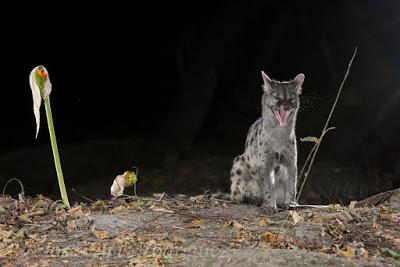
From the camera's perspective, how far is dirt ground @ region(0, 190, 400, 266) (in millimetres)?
3529

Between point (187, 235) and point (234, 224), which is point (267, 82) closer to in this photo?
point (234, 224)

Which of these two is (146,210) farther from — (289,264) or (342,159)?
(342,159)

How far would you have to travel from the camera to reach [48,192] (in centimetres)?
998

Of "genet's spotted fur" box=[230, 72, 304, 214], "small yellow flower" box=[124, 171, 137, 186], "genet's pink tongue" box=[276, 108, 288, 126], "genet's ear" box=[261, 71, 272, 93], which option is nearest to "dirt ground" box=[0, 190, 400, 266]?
"small yellow flower" box=[124, 171, 137, 186]

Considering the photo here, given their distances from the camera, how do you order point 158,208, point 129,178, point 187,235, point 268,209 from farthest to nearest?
point 268,209 → point 129,178 → point 158,208 → point 187,235

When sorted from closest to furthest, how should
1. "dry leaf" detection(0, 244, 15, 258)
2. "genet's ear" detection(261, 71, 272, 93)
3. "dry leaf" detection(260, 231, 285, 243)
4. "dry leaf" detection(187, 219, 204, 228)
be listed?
"dry leaf" detection(0, 244, 15, 258), "dry leaf" detection(260, 231, 285, 243), "dry leaf" detection(187, 219, 204, 228), "genet's ear" detection(261, 71, 272, 93)

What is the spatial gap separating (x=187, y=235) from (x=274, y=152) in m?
1.87

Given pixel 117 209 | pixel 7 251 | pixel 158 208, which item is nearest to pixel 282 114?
pixel 158 208

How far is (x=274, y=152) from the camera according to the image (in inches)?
227

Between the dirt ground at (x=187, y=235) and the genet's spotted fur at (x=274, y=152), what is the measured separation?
0.47 meters

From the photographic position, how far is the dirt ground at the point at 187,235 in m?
3.53

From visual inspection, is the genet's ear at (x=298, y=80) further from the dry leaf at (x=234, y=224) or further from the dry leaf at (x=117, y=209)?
the dry leaf at (x=117, y=209)

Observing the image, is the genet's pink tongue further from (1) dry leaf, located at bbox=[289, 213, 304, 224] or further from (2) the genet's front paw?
(1) dry leaf, located at bbox=[289, 213, 304, 224]

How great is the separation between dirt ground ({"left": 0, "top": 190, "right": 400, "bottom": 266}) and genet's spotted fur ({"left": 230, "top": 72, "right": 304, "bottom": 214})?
468 mm
